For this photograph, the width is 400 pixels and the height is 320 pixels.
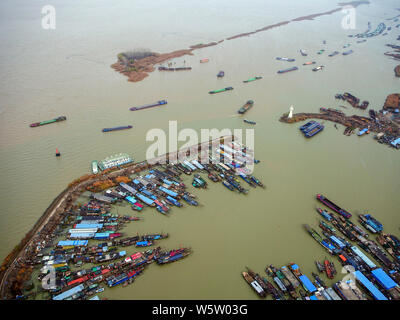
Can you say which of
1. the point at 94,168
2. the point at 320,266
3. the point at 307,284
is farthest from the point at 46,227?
the point at 320,266

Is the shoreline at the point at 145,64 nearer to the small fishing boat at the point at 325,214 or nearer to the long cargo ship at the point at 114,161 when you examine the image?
the long cargo ship at the point at 114,161

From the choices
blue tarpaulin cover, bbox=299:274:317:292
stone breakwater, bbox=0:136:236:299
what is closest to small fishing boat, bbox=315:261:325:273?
blue tarpaulin cover, bbox=299:274:317:292

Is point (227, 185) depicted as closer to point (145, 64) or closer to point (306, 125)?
point (306, 125)

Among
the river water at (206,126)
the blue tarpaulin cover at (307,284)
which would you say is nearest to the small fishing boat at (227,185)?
the river water at (206,126)

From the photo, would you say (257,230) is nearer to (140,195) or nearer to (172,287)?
(172,287)

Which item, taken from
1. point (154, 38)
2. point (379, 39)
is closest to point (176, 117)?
point (154, 38)
